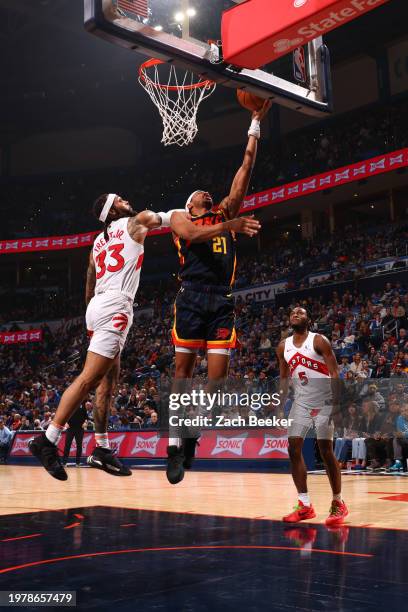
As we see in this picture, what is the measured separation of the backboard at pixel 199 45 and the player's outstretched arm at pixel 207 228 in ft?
4.25

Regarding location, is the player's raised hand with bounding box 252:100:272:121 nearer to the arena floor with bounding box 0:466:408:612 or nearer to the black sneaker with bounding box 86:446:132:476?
the black sneaker with bounding box 86:446:132:476

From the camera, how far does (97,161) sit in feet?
118

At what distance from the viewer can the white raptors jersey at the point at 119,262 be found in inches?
190

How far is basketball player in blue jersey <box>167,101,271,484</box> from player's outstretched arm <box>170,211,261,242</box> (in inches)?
10.1

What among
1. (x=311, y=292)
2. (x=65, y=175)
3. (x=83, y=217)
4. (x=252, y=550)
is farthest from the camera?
(x=65, y=175)

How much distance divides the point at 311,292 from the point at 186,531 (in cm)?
1583

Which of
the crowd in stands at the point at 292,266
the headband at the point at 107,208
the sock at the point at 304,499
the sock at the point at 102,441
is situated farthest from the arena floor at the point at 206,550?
the crowd in stands at the point at 292,266

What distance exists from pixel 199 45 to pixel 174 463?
321 centimetres

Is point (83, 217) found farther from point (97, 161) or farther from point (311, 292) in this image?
point (311, 292)

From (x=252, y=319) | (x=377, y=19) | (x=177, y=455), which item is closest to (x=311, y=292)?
(x=252, y=319)

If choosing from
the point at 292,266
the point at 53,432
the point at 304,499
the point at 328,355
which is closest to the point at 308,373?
the point at 328,355

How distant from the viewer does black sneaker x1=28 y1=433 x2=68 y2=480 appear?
4.38 metres

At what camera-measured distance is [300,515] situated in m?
7.31

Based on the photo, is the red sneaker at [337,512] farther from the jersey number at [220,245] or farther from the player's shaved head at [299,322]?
the jersey number at [220,245]
